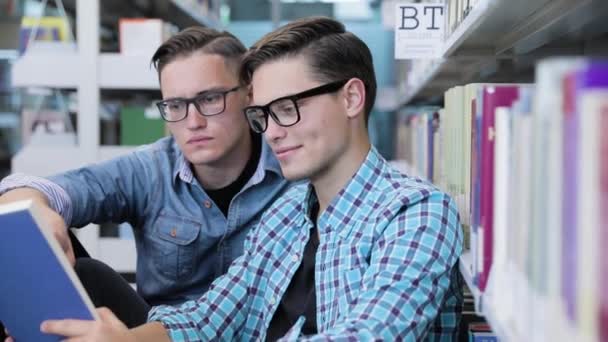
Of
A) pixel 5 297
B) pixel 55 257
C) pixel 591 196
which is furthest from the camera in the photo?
pixel 5 297

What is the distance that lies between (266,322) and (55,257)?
1.62ft

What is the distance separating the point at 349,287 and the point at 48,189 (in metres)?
0.84

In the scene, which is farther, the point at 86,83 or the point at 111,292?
the point at 86,83

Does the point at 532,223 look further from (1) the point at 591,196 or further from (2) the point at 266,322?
(2) the point at 266,322

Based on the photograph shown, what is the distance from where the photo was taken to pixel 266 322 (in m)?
1.50

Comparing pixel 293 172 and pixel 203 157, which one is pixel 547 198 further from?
pixel 203 157

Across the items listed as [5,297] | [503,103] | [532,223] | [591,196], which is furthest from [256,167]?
[591,196]

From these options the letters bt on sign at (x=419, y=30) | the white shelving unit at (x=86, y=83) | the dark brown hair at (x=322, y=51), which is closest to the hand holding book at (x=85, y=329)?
the dark brown hair at (x=322, y=51)

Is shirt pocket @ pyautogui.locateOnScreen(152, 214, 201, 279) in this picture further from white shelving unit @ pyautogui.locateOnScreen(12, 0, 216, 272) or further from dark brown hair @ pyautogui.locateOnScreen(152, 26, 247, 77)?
white shelving unit @ pyautogui.locateOnScreen(12, 0, 216, 272)

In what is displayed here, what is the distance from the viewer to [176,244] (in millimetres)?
2014

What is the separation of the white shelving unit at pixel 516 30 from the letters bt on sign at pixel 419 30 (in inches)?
2.2

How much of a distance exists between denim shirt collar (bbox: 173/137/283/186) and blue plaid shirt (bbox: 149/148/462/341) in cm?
33

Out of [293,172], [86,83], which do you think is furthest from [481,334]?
[86,83]

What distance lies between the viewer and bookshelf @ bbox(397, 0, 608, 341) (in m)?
0.70
